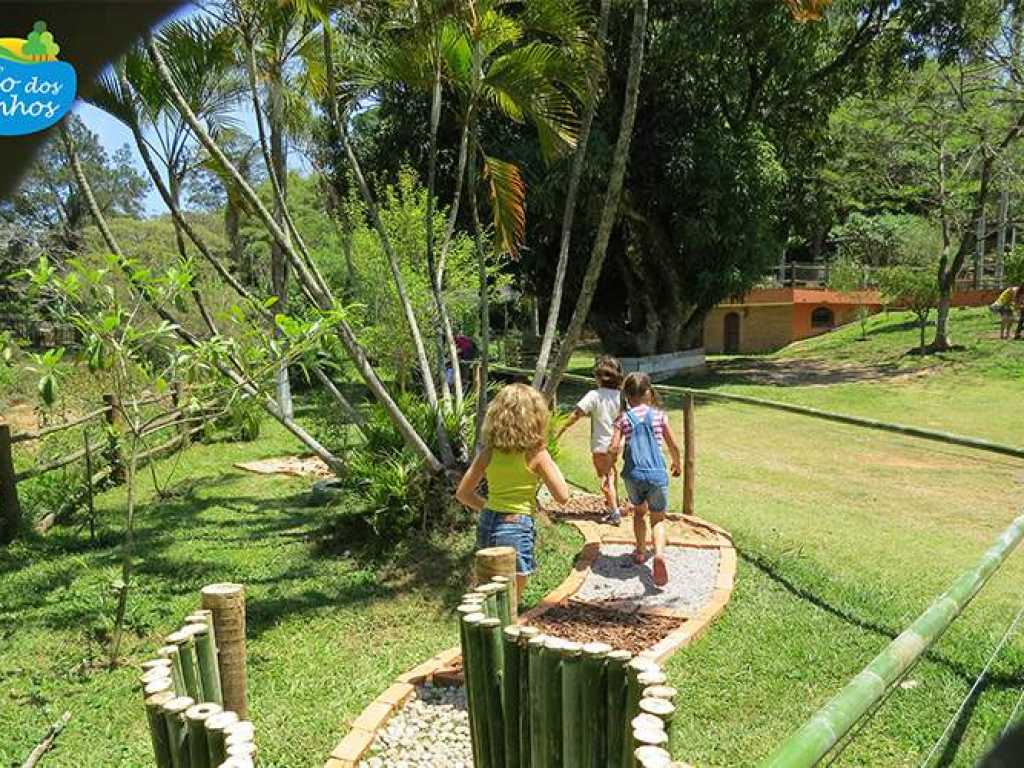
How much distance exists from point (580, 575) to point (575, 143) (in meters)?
3.34

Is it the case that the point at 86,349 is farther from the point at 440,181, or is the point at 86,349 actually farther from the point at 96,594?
the point at 440,181

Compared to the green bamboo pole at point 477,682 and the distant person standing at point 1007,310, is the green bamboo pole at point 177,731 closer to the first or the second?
the green bamboo pole at point 477,682

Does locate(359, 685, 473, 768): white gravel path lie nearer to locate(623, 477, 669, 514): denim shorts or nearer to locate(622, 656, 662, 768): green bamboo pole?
locate(622, 656, 662, 768): green bamboo pole

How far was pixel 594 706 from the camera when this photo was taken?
85.5 inches

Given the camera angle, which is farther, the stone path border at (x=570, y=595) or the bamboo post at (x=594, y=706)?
the stone path border at (x=570, y=595)

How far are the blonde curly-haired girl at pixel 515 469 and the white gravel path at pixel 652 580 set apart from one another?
111cm

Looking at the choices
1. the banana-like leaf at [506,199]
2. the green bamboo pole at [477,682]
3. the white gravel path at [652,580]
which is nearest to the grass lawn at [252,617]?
the white gravel path at [652,580]

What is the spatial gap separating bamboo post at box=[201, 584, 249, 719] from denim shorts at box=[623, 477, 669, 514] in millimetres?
2907

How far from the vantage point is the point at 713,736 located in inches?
140

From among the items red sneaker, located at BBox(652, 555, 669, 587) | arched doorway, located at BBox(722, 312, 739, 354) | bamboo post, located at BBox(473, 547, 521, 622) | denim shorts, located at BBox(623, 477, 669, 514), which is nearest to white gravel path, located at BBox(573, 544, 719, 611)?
red sneaker, located at BBox(652, 555, 669, 587)

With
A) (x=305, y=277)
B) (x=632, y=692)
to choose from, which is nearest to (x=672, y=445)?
(x=305, y=277)

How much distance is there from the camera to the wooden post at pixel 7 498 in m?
7.06

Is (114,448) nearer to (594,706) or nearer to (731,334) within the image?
(594,706)

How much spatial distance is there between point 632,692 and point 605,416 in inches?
184
